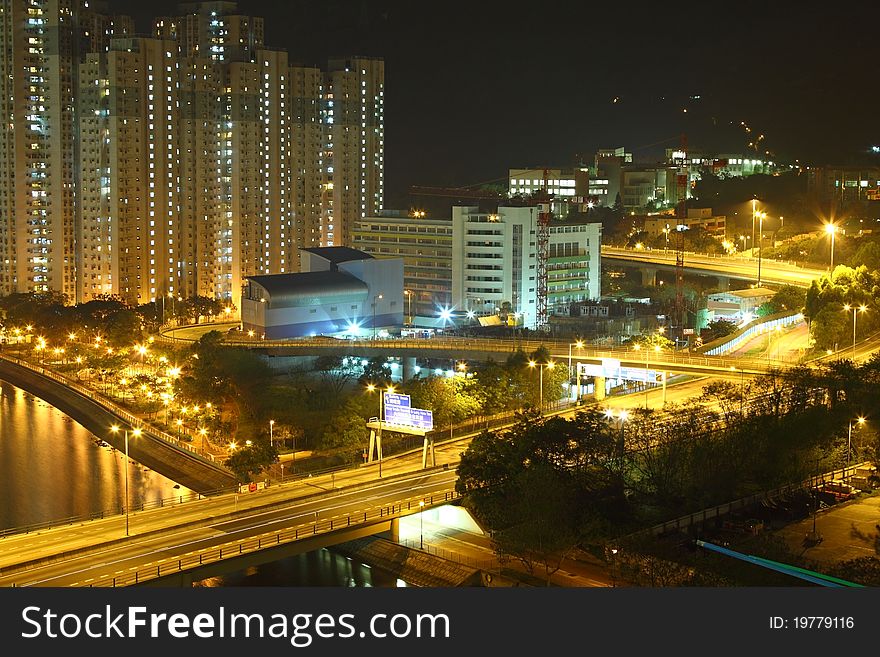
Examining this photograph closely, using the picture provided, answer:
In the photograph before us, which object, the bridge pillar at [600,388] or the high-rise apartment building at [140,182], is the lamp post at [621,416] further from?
the high-rise apartment building at [140,182]

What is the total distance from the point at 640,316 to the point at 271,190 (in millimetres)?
7306

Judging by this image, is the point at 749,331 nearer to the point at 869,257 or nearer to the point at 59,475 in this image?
the point at 869,257

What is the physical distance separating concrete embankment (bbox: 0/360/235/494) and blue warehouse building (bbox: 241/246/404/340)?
236cm

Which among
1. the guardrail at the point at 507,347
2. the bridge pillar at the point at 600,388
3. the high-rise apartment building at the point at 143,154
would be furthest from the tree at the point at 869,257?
the high-rise apartment building at the point at 143,154

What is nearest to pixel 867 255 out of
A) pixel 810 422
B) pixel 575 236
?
pixel 575 236

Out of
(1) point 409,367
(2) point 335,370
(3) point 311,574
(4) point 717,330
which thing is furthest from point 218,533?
(4) point 717,330

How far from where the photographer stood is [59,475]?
12273 millimetres

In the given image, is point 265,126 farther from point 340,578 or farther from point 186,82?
point 340,578

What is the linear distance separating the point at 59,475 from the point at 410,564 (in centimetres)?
509

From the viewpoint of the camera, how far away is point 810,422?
10305 mm

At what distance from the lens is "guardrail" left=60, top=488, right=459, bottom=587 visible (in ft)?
22.8

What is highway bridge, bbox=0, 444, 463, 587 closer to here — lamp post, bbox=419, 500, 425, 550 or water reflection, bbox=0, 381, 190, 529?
lamp post, bbox=419, 500, 425, 550

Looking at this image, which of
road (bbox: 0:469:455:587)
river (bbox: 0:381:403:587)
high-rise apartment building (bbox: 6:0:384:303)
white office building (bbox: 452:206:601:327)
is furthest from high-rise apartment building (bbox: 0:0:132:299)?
road (bbox: 0:469:455:587)

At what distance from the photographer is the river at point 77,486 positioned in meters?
8.86
